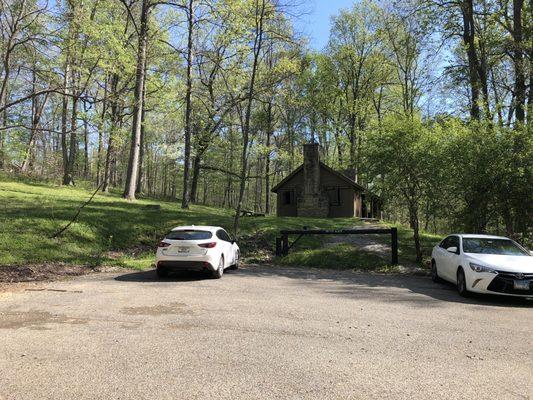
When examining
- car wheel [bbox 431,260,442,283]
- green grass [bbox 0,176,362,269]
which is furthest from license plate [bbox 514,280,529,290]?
green grass [bbox 0,176,362,269]

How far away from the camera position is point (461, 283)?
10.6 metres

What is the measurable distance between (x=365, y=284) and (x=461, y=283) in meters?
2.67

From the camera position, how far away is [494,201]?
15.3m

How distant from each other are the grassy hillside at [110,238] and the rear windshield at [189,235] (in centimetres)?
308

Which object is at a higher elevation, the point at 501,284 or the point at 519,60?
the point at 519,60

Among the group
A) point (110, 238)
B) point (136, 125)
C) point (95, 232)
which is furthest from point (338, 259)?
point (136, 125)

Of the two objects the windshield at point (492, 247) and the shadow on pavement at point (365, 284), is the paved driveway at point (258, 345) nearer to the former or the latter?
the shadow on pavement at point (365, 284)

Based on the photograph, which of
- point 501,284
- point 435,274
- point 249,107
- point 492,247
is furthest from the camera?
point 249,107

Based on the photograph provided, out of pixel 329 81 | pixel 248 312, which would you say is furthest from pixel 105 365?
pixel 329 81

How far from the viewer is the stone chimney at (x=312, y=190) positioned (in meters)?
36.2

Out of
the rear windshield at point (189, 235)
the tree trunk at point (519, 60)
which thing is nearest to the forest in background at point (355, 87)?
the tree trunk at point (519, 60)

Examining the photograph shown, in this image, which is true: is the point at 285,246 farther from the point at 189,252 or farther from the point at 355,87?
the point at 355,87

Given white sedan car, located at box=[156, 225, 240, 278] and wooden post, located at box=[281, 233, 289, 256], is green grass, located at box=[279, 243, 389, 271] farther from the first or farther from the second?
white sedan car, located at box=[156, 225, 240, 278]

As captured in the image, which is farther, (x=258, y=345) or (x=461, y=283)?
(x=461, y=283)
